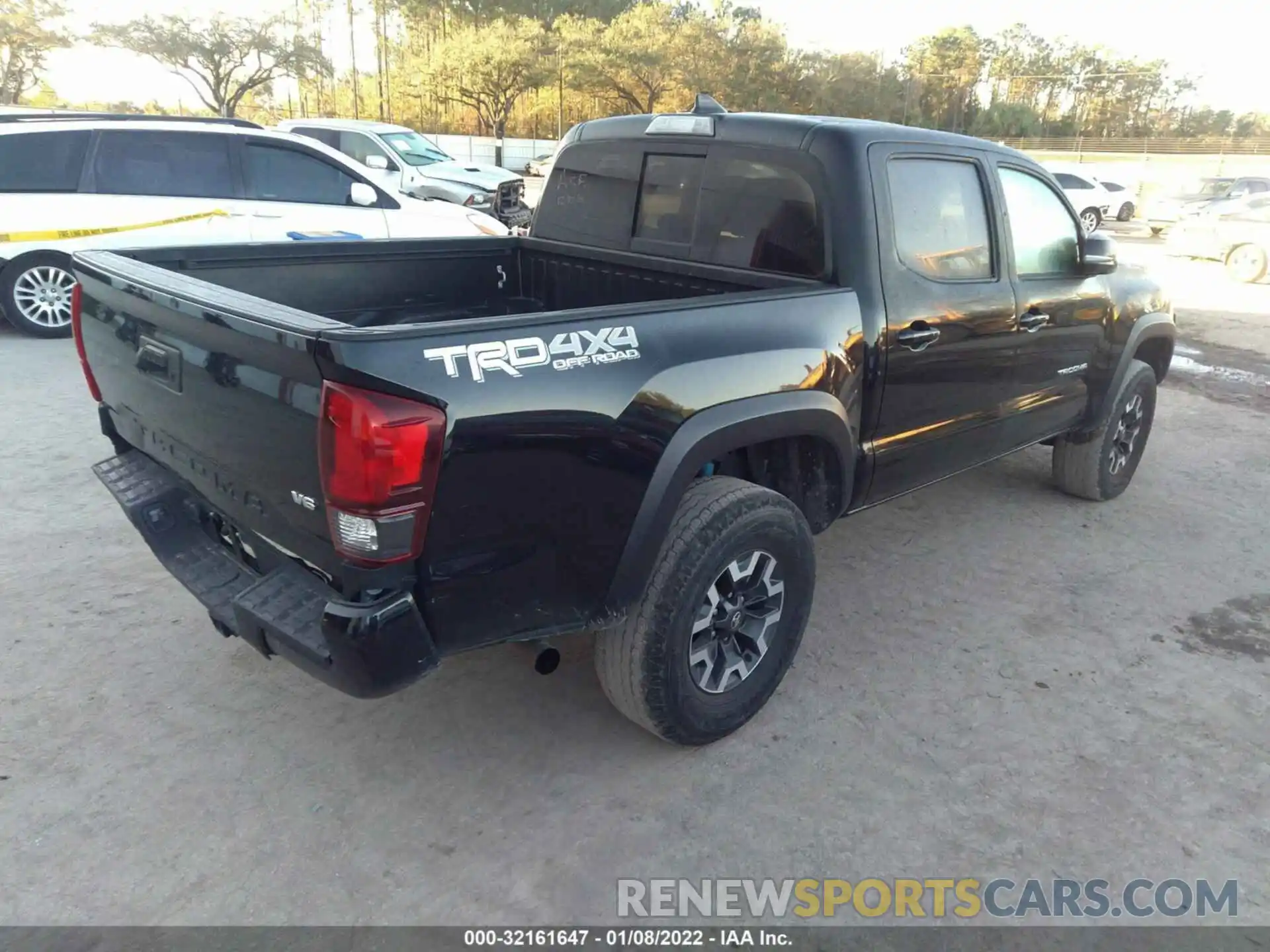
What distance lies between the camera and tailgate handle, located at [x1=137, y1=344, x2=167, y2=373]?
104 inches

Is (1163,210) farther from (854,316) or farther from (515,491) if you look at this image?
(515,491)

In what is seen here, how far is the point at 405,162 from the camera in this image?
1487 centimetres

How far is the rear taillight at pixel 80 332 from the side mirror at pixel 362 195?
5722mm

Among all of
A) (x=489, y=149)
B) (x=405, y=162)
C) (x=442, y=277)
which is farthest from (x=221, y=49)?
(x=442, y=277)

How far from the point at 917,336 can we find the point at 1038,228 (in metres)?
1.24

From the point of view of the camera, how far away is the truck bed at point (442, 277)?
11.3 ft

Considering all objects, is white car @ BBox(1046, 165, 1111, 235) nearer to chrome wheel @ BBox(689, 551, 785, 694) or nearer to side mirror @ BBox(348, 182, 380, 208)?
side mirror @ BBox(348, 182, 380, 208)

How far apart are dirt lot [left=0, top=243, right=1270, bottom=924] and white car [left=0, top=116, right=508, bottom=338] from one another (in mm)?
4415

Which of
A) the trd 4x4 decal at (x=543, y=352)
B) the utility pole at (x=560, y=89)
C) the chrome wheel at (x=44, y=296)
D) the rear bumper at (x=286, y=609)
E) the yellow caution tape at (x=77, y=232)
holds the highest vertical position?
the utility pole at (x=560, y=89)

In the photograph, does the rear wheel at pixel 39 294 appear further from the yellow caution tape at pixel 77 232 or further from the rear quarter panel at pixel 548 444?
the rear quarter panel at pixel 548 444

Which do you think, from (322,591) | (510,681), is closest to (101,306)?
(322,591)

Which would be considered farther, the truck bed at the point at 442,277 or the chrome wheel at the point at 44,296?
the chrome wheel at the point at 44,296

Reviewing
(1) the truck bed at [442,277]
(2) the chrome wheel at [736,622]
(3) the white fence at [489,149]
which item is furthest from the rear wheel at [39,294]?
(3) the white fence at [489,149]

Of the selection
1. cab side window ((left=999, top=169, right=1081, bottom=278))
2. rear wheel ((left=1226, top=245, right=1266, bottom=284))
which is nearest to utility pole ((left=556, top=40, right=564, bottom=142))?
rear wheel ((left=1226, top=245, right=1266, bottom=284))
